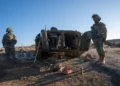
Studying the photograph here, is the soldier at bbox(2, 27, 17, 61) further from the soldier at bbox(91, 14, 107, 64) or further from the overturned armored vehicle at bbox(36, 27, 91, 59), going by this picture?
the soldier at bbox(91, 14, 107, 64)

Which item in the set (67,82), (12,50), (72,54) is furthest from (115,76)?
(12,50)

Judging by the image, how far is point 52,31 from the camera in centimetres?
1306

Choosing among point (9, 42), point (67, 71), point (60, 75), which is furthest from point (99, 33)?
point (9, 42)

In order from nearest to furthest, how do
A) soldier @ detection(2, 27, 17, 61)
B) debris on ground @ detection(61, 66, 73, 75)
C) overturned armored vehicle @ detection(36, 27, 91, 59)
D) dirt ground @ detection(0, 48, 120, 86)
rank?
dirt ground @ detection(0, 48, 120, 86) < debris on ground @ detection(61, 66, 73, 75) < overturned armored vehicle @ detection(36, 27, 91, 59) < soldier @ detection(2, 27, 17, 61)

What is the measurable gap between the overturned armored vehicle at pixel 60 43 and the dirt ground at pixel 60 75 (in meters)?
1.04

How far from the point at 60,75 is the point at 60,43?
3393 mm

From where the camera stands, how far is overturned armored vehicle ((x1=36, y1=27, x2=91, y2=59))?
41.1 feet

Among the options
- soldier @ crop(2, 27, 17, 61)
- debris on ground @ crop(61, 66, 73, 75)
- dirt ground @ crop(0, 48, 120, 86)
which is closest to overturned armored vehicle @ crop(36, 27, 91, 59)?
dirt ground @ crop(0, 48, 120, 86)

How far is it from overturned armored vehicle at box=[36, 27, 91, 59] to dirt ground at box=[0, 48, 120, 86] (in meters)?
1.04

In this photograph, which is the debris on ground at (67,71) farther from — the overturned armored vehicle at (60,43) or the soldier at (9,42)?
the soldier at (9,42)

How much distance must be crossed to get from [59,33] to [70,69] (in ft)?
11.3

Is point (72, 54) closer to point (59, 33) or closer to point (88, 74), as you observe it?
point (59, 33)

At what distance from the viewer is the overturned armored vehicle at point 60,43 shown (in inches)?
493

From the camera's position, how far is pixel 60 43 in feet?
42.4
